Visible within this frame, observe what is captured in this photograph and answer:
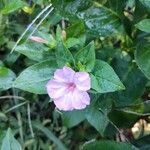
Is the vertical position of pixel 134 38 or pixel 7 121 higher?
pixel 134 38

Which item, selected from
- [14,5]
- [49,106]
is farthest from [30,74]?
[49,106]

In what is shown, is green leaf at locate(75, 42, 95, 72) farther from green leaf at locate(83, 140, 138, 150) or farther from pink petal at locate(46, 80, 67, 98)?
green leaf at locate(83, 140, 138, 150)

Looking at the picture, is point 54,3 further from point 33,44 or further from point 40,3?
point 40,3

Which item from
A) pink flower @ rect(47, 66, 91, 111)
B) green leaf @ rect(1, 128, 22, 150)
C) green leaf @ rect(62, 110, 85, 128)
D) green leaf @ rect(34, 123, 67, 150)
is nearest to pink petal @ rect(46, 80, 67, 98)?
pink flower @ rect(47, 66, 91, 111)

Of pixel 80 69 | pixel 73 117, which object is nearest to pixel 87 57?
pixel 80 69

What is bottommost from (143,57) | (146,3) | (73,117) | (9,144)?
(73,117)

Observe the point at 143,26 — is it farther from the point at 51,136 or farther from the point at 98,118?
the point at 51,136

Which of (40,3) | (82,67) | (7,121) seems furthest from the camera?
(7,121)
